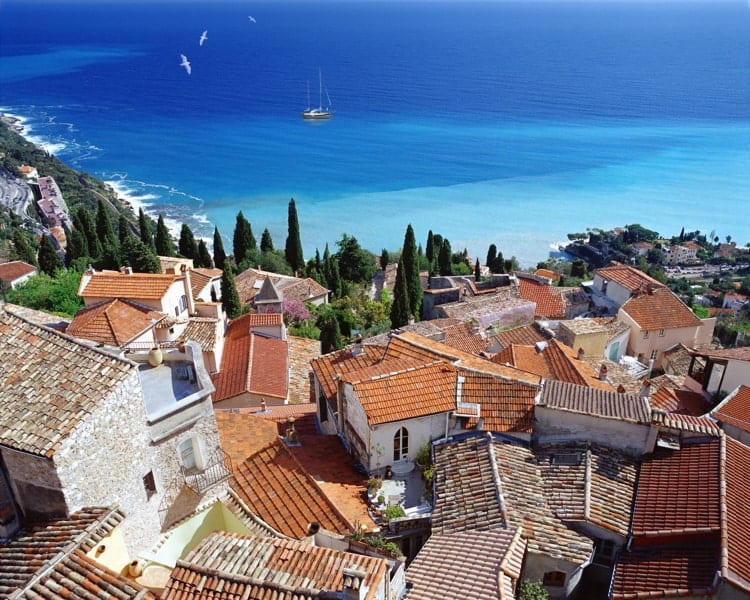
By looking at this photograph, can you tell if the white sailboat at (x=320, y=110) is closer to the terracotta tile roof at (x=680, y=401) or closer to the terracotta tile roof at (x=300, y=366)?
the terracotta tile roof at (x=300, y=366)

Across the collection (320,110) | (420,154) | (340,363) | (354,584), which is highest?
(354,584)

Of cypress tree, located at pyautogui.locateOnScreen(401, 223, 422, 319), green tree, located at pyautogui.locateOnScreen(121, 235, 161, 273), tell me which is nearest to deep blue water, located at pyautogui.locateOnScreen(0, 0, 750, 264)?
cypress tree, located at pyautogui.locateOnScreen(401, 223, 422, 319)

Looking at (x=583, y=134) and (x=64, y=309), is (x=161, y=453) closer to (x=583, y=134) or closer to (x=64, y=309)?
(x=64, y=309)

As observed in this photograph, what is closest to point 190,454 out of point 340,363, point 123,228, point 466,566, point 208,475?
point 208,475

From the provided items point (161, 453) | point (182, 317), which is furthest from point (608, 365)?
point (161, 453)

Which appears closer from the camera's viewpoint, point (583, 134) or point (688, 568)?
point (688, 568)

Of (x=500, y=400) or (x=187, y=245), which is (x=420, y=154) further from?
(x=500, y=400)

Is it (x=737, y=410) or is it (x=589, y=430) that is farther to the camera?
(x=737, y=410)
